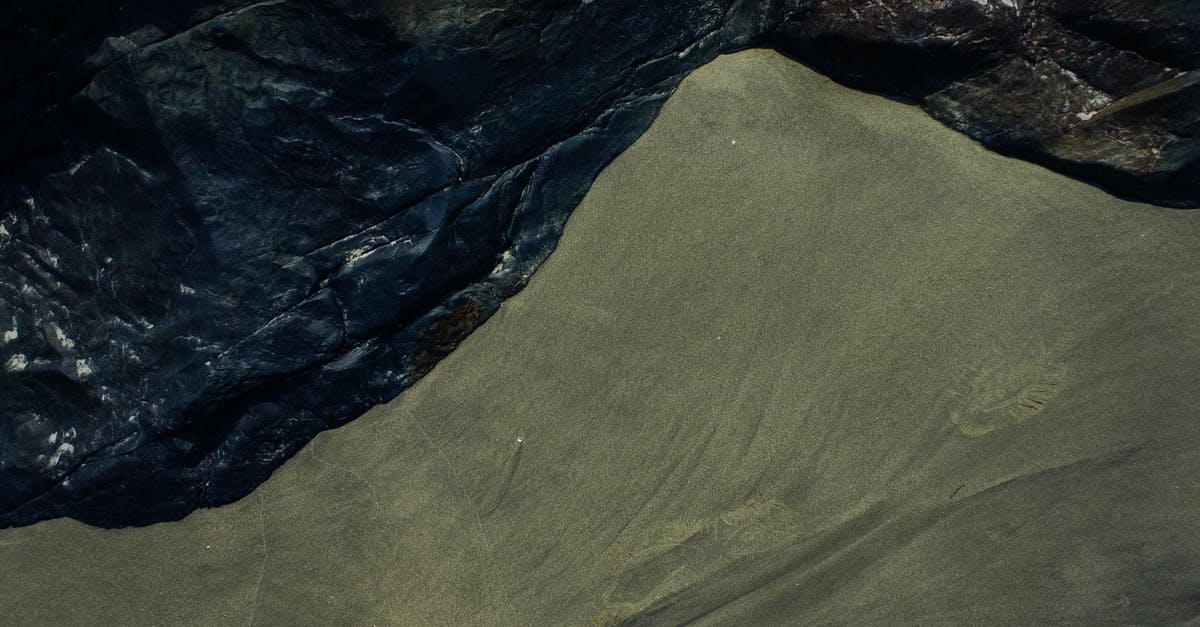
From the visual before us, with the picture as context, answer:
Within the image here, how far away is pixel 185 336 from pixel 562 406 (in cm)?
113

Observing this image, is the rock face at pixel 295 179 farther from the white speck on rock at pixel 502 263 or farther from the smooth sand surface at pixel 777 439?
the smooth sand surface at pixel 777 439

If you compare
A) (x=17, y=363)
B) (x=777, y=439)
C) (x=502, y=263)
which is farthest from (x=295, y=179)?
(x=777, y=439)

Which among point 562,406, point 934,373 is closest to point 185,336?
point 562,406

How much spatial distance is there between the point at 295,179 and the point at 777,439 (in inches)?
63.1

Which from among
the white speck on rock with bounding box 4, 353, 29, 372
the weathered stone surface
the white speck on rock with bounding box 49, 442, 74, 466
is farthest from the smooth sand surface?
the white speck on rock with bounding box 4, 353, 29, 372

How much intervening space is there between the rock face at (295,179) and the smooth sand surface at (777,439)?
14 centimetres

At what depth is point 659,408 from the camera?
2.56 m

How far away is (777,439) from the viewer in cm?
Result: 251

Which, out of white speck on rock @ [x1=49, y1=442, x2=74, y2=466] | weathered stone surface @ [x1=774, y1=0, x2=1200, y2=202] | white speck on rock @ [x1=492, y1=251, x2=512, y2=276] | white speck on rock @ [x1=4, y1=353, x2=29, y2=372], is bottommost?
white speck on rock @ [x1=49, y1=442, x2=74, y2=466]

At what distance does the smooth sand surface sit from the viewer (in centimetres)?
240

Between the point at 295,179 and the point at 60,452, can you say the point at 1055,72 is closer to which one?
the point at 295,179

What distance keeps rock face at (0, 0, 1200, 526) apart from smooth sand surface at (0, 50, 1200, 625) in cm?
14

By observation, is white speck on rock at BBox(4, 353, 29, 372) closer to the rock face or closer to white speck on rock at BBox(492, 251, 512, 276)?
the rock face

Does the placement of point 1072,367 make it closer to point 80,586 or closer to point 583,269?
point 583,269
